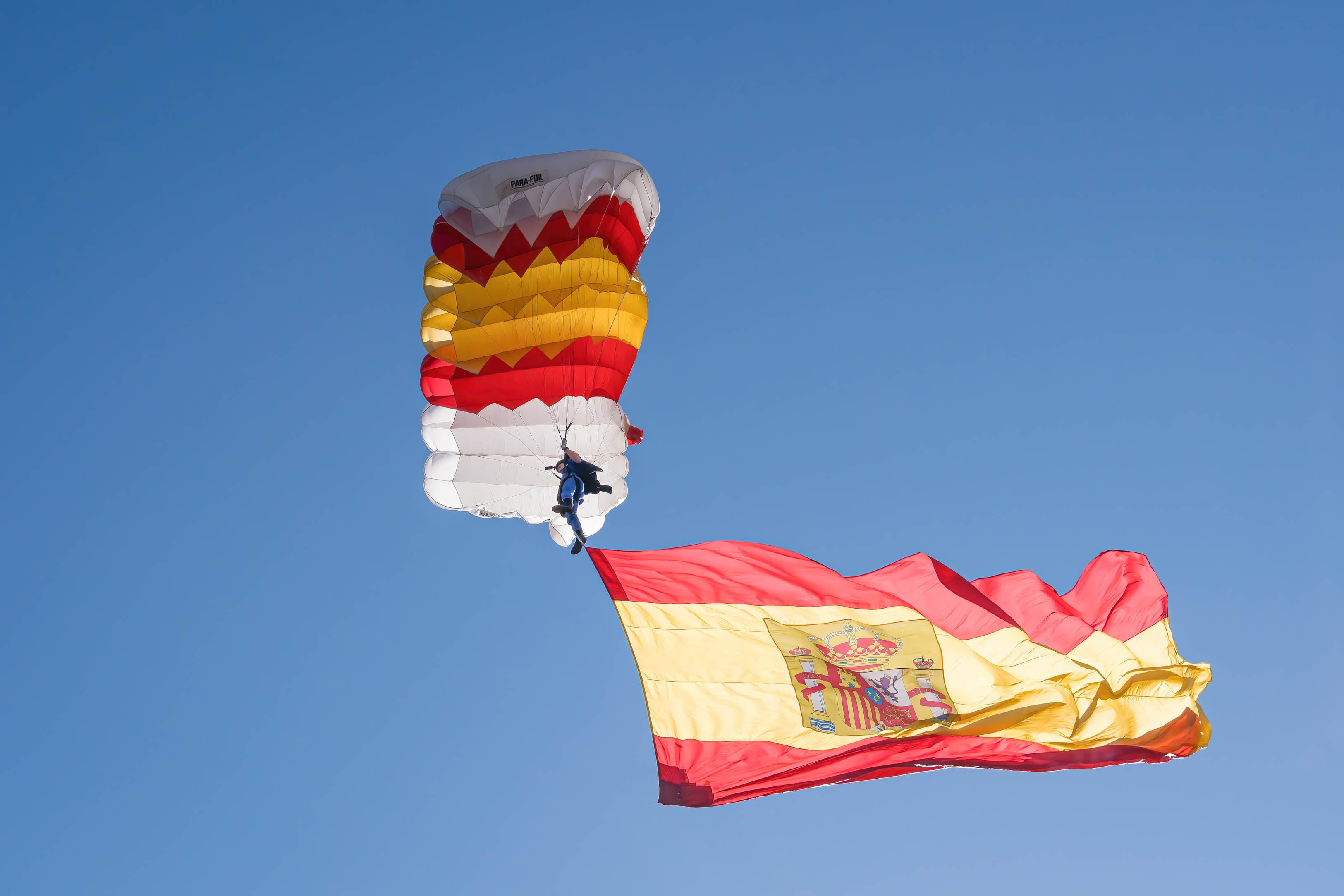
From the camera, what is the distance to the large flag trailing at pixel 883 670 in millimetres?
8805

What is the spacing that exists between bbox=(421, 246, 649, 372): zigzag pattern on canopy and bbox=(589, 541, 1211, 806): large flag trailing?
327cm

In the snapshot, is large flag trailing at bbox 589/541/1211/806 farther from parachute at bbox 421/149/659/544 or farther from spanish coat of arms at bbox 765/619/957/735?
parachute at bbox 421/149/659/544

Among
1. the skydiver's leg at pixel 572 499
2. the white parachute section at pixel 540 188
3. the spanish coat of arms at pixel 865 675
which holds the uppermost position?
the white parachute section at pixel 540 188

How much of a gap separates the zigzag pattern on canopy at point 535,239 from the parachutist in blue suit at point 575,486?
86.6 inches

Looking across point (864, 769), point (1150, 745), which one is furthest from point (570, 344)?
point (1150, 745)

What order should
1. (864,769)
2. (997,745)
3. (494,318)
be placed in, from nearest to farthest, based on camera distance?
(864,769) → (997,745) → (494,318)

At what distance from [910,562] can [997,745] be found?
1.95 metres

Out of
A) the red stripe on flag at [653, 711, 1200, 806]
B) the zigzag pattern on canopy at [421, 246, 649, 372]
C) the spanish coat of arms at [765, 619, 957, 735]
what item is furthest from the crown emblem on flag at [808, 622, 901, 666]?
the zigzag pattern on canopy at [421, 246, 649, 372]

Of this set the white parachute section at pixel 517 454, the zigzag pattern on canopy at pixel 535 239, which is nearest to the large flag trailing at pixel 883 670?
the white parachute section at pixel 517 454

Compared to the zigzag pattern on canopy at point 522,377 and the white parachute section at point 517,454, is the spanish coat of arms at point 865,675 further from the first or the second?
the zigzag pattern on canopy at point 522,377

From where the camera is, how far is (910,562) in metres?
10.4

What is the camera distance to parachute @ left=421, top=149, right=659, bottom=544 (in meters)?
11.6

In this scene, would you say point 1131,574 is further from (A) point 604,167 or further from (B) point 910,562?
(A) point 604,167

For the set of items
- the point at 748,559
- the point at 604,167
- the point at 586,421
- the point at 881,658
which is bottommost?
the point at 881,658
